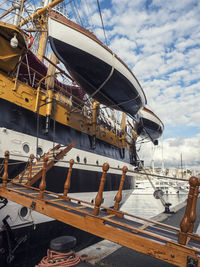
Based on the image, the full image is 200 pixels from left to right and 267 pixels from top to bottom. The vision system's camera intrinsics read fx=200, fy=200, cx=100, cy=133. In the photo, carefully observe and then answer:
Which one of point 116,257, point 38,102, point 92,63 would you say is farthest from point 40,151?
point 116,257

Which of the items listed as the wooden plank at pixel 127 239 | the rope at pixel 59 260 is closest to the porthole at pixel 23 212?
the wooden plank at pixel 127 239

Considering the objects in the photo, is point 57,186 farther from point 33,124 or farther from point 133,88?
point 133,88

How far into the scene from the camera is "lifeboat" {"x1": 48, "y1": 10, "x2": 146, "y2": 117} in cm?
561

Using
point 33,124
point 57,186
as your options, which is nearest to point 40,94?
point 33,124

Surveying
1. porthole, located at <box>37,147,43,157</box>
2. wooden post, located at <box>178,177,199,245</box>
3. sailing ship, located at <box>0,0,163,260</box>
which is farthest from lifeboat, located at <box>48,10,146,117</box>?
wooden post, located at <box>178,177,199,245</box>

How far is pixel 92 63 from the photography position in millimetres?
5949

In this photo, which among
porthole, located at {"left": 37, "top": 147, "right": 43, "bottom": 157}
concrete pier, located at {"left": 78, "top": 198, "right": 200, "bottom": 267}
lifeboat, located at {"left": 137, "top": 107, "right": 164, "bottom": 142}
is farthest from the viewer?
lifeboat, located at {"left": 137, "top": 107, "right": 164, "bottom": 142}

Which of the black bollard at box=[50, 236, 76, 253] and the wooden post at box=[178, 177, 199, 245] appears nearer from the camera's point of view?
the wooden post at box=[178, 177, 199, 245]

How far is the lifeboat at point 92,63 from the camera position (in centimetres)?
561

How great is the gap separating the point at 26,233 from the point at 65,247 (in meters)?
2.39

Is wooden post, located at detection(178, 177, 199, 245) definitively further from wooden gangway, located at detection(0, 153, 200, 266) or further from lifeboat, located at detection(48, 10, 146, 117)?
lifeboat, located at detection(48, 10, 146, 117)

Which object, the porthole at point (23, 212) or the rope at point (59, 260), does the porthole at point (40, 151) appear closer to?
the porthole at point (23, 212)

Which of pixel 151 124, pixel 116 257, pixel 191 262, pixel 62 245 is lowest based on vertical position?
pixel 116 257

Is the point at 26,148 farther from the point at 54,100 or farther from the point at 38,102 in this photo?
the point at 54,100
